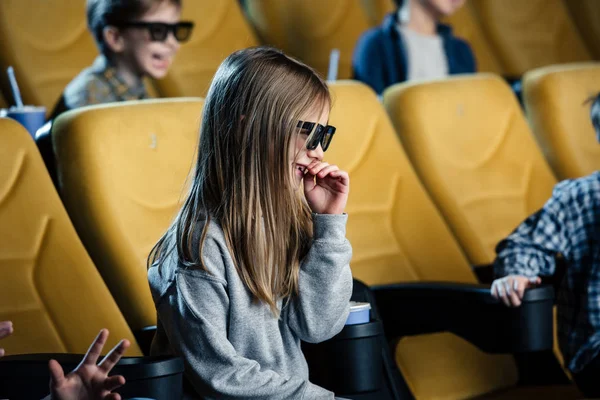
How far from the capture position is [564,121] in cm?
228

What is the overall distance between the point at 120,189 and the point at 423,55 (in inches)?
69.0

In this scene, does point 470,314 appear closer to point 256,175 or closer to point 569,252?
point 569,252

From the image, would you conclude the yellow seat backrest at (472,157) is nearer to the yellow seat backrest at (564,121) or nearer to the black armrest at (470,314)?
the yellow seat backrest at (564,121)

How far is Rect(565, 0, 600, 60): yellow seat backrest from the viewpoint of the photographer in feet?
12.9

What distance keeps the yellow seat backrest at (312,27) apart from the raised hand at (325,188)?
195 cm

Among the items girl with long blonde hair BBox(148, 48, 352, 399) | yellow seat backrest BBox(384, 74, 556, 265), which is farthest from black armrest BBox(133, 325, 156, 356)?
yellow seat backrest BBox(384, 74, 556, 265)

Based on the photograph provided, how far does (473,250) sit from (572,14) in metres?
2.39

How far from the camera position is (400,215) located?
1785 millimetres

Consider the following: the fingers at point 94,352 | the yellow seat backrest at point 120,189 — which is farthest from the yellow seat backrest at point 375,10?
the fingers at point 94,352

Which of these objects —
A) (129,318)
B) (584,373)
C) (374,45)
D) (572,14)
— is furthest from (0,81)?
(572,14)

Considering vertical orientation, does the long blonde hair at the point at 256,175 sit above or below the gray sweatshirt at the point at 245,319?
above

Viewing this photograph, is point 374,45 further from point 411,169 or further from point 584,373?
point 584,373

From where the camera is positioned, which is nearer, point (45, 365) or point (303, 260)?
point (45, 365)

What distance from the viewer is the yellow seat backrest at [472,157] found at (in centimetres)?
195
